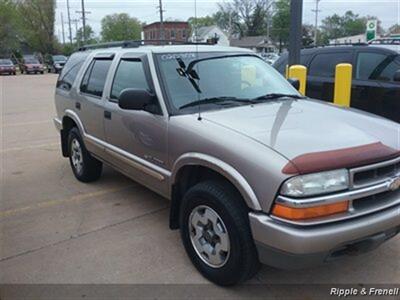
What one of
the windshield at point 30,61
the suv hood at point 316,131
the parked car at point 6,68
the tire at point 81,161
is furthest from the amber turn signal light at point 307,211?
the windshield at point 30,61

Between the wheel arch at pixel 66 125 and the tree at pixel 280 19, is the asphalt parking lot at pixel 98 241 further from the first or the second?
the tree at pixel 280 19

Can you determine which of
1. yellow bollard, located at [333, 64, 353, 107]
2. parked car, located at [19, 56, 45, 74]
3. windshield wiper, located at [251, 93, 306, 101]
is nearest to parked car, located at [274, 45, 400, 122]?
yellow bollard, located at [333, 64, 353, 107]

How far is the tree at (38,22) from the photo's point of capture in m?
69.9

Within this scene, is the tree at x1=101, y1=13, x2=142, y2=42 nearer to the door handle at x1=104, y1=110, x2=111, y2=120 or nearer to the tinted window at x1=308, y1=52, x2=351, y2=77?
the tinted window at x1=308, y1=52, x2=351, y2=77

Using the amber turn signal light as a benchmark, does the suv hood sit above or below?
above

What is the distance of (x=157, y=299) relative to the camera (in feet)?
10.4

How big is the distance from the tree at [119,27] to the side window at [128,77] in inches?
3629

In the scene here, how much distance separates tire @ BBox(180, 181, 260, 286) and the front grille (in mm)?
768

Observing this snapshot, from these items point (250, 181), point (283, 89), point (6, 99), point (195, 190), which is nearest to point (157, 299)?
point (195, 190)

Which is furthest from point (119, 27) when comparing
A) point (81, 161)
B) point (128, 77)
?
point (128, 77)

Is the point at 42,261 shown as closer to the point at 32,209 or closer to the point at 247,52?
the point at 32,209

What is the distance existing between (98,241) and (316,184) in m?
2.30

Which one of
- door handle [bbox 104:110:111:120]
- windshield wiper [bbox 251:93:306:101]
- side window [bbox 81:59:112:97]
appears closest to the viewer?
windshield wiper [bbox 251:93:306:101]

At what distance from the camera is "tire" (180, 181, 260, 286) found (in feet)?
9.84
